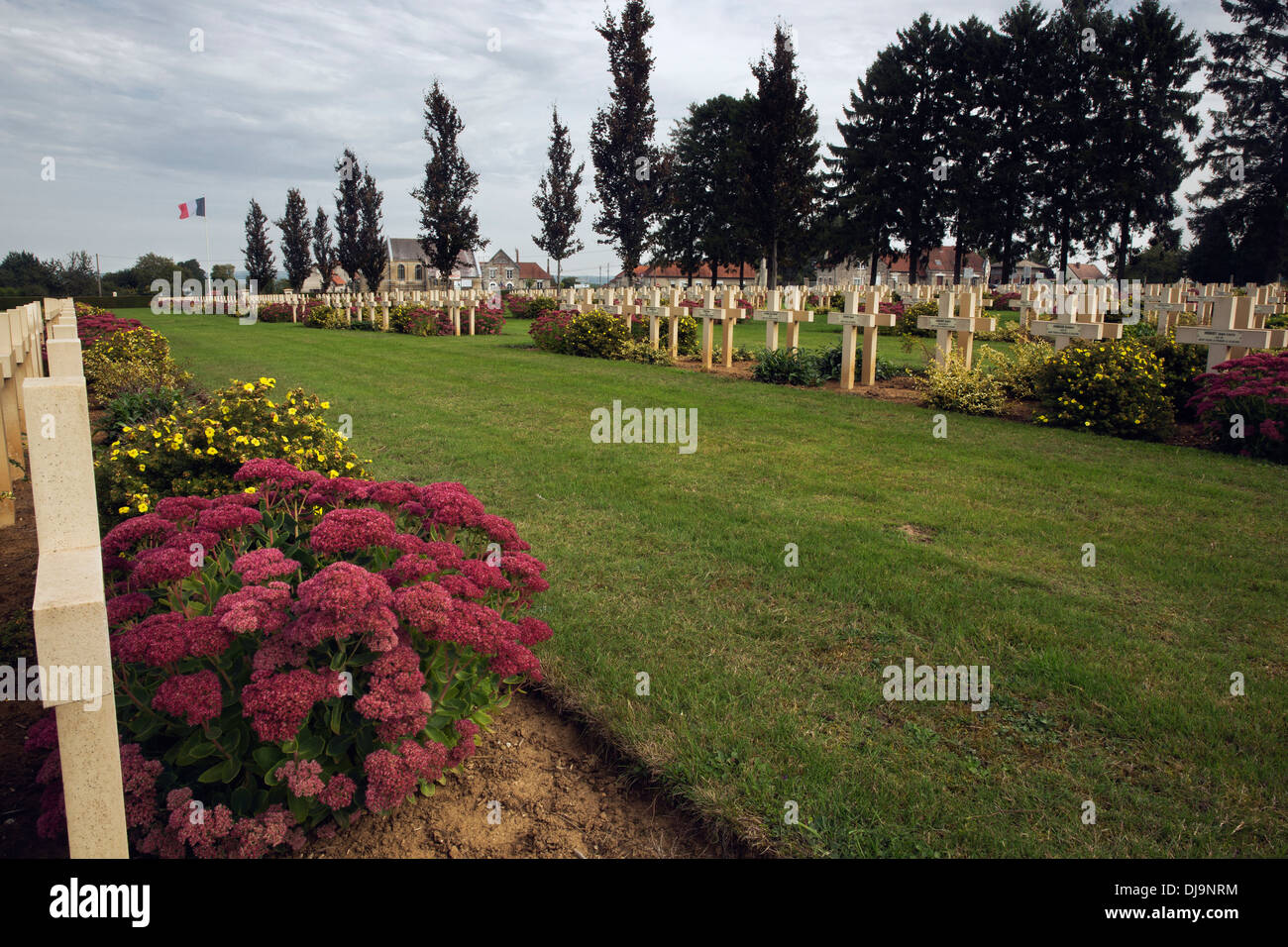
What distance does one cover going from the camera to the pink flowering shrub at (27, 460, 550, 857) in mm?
2316

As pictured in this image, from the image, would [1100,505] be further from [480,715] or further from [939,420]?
[480,715]

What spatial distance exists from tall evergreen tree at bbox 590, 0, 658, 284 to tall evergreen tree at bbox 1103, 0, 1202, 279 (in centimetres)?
2282

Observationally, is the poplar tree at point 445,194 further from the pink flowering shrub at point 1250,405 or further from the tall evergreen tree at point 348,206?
the pink flowering shrub at point 1250,405

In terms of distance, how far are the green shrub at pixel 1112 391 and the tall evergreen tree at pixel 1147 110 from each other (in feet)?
120

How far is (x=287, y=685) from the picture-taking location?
2.28m

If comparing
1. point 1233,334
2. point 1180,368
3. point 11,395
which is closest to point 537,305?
point 1180,368

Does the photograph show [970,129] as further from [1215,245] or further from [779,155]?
[779,155]

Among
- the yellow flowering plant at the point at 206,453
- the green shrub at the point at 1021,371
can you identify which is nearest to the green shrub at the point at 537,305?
the green shrub at the point at 1021,371

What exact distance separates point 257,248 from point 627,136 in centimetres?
4522

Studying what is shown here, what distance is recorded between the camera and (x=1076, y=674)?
3660mm

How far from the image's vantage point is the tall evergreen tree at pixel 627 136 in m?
36.7

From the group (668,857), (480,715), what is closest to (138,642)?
(480,715)

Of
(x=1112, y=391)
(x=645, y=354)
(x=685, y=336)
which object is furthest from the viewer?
(x=685, y=336)
